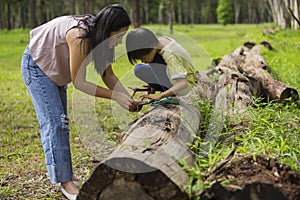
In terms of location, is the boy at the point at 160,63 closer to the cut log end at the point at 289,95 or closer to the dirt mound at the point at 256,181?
the dirt mound at the point at 256,181

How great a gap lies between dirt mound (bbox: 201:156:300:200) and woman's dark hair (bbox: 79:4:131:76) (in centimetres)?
124

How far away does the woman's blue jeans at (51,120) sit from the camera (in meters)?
3.62

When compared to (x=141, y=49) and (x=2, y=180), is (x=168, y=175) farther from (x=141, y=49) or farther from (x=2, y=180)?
(x=2, y=180)

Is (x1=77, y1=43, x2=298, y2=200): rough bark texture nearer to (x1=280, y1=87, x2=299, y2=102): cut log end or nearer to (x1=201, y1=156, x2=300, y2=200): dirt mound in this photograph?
Result: (x1=201, y1=156, x2=300, y2=200): dirt mound

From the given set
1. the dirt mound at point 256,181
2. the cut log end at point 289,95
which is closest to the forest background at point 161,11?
the cut log end at point 289,95

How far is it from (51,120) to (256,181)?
68.2 inches

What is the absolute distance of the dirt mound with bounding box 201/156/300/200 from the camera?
8.15 feet

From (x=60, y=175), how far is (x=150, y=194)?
1255 mm

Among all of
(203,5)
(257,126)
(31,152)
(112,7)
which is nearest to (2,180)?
(31,152)

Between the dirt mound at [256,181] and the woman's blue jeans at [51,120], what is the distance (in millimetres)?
1375

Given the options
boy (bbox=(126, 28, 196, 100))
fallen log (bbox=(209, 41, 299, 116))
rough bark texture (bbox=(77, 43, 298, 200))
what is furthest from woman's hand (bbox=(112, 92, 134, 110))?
fallen log (bbox=(209, 41, 299, 116))

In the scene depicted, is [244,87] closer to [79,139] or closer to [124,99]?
[79,139]

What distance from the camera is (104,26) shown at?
10.8 ft

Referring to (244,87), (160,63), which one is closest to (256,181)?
(160,63)
